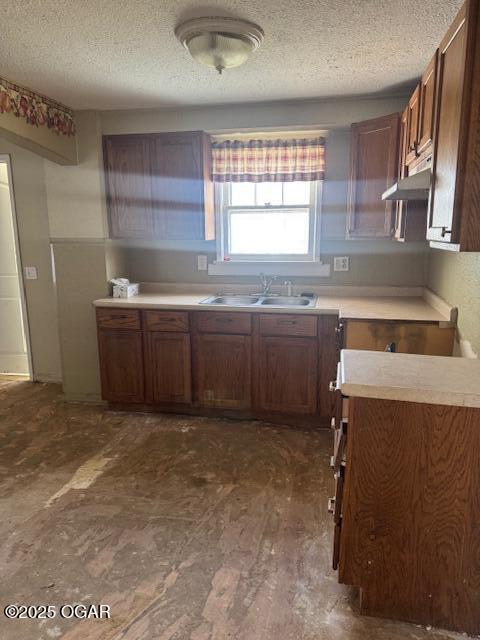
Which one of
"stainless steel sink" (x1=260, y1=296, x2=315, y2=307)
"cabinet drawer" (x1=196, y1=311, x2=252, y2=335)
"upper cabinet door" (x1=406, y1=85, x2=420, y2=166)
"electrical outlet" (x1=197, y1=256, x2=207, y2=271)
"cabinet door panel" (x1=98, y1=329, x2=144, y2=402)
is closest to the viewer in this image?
"upper cabinet door" (x1=406, y1=85, x2=420, y2=166)

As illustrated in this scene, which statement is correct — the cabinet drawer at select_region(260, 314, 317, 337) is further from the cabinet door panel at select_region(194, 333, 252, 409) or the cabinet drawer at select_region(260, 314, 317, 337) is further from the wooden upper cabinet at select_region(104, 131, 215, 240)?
the wooden upper cabinet at select_region(104, 131, 215, 240)

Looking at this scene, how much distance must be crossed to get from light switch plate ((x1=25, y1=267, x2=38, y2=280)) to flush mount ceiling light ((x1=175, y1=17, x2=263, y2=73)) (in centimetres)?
257

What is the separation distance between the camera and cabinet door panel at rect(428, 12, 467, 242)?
145 cm

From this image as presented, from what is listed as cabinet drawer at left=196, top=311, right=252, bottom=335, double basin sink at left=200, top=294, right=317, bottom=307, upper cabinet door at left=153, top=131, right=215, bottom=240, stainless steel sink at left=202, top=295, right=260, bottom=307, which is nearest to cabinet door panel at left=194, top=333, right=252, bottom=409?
cabinet drawer at left=196, top=311, right=252, bottom=335

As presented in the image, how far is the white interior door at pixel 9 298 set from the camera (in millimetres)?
4020

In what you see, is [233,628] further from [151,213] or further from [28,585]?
[151,213]

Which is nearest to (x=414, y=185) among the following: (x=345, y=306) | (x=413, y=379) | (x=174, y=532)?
(x=413, y=379)

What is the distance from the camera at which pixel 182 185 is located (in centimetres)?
334

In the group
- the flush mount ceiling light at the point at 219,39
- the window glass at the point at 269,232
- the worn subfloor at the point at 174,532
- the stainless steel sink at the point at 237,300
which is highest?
the flush mount ceiling light at the point at 219,39

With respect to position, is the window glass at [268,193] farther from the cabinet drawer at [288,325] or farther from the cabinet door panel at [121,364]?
the cabinet door panel at [121,364]

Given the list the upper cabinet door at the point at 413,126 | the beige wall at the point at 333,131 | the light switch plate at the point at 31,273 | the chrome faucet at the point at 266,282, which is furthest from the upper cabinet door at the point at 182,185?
the upper cabinet door at the point at 413,126

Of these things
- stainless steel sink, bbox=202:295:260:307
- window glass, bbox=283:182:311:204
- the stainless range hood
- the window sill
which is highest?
window glass, bbox=283:182:311:204

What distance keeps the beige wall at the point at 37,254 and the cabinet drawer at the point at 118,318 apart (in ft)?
2.48

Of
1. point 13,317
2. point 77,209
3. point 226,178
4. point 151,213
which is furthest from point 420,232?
point 13,317
